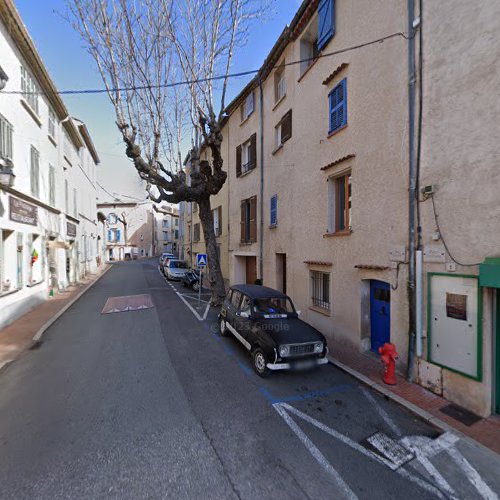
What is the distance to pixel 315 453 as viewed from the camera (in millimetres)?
3467

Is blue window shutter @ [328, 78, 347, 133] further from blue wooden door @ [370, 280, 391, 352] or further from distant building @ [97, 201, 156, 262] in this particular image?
distant building @ [97, 201, 156, 262]

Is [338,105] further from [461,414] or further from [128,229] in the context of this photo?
[128,229]

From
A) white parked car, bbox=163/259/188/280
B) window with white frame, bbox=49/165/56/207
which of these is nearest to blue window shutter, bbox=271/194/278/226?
white parked car, bbox=163/259/188/280

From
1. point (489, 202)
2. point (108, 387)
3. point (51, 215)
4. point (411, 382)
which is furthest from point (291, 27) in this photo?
point (51, 215)

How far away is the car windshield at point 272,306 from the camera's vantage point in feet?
21.3

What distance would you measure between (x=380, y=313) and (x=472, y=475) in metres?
3.52

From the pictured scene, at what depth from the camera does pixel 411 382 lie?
5320 mm

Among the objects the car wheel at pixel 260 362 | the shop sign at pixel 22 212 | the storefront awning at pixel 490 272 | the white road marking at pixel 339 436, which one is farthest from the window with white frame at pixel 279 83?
the white road marking at pixel 339 436

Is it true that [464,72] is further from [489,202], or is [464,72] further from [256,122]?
[256,122]

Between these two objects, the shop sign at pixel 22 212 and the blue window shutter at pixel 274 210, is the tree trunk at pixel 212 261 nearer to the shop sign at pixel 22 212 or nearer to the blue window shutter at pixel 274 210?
the blue window shutter at pixel 274 210

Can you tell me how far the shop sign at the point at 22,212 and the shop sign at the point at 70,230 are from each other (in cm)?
Result: 552

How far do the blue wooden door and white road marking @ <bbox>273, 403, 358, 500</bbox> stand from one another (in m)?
3.33

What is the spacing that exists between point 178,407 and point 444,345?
469cm

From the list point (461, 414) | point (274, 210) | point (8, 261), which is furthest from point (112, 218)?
point (461, 414)
